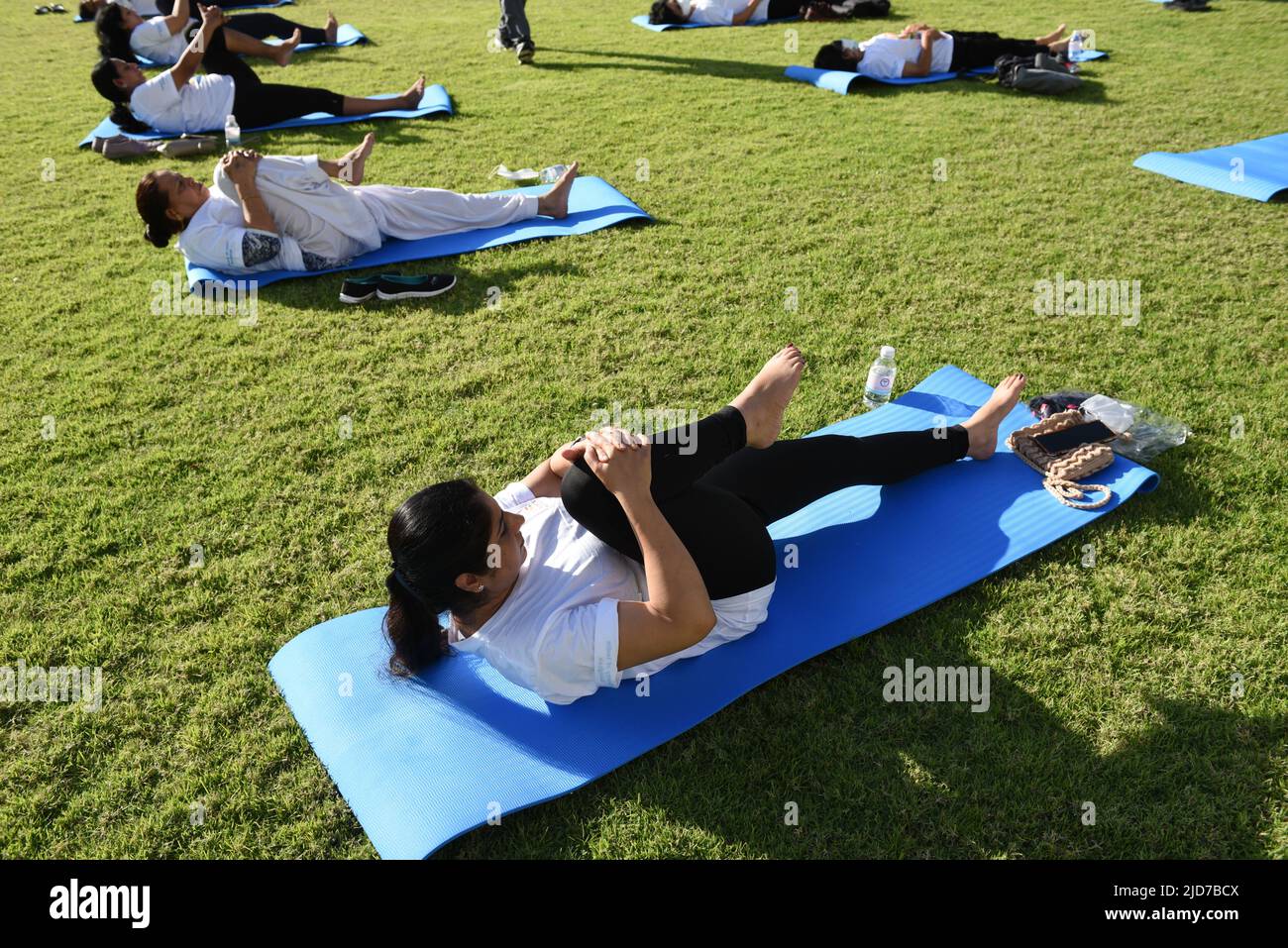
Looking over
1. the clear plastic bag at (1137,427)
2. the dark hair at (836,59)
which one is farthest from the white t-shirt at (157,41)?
the clear plastic bag at (1137,427)

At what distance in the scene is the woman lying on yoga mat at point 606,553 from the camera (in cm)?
247

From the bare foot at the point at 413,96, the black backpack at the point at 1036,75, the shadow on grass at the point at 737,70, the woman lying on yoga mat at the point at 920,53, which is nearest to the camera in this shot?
the black backpack at the point at 1036,75

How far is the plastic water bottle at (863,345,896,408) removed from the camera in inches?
173

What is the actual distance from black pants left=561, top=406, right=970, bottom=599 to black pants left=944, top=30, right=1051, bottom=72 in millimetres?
7582

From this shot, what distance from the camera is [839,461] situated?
3422 mm

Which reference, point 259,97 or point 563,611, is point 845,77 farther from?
point 563,611

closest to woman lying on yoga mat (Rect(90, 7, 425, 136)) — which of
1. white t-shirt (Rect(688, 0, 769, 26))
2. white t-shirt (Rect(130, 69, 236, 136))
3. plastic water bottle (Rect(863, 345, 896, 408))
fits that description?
white t-shirt (Rect(130, 69, 236, 136))

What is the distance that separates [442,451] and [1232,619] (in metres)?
3.40

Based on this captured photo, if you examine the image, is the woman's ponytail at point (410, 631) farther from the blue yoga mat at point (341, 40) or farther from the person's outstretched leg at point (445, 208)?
the blue yoga mat at point (341, 40)

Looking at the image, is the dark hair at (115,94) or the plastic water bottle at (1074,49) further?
the plastic water bottle at (1074,49)

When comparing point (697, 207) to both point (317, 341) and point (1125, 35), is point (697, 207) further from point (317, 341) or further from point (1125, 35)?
point (1125, 35)

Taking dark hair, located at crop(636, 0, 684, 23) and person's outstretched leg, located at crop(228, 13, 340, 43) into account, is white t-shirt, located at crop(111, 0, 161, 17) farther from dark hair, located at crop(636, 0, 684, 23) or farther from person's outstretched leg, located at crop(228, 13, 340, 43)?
dark hair, located at crop(636, 0, 684, 23)

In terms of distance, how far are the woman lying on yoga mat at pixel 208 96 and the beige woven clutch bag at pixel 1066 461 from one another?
7.20 m

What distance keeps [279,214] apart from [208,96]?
3618mm
